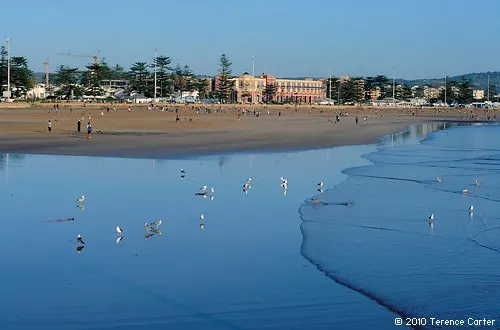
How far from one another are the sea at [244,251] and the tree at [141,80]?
299 feet

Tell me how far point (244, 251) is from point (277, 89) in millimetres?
146580

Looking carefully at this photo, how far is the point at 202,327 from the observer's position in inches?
284

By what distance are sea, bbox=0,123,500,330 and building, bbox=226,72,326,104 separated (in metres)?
118

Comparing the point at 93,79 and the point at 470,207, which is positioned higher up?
the point at 93,79

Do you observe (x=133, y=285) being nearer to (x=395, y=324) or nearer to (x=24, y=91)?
(x=395, y=324)

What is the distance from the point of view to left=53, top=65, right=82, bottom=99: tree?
10350 centimetres

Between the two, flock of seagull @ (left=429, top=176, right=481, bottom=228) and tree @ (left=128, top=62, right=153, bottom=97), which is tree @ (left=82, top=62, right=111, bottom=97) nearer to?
tree @ (left=128, top=62, right=153, bottom=97)

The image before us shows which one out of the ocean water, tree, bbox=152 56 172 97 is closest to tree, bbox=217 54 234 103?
tree, bbox=152 56 172 97

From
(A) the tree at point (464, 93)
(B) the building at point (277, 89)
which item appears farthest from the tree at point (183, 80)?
(A) the tree at point (464, 93)

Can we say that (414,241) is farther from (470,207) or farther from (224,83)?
(224,83)

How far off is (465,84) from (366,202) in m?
152

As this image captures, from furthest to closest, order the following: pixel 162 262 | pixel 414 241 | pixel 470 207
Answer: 1. pixel 470 207
2. pixel 414 241
3. pixel 162 262

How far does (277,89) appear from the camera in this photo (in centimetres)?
15600

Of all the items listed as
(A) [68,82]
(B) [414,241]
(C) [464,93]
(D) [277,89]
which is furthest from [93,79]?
(B) [414,241]
